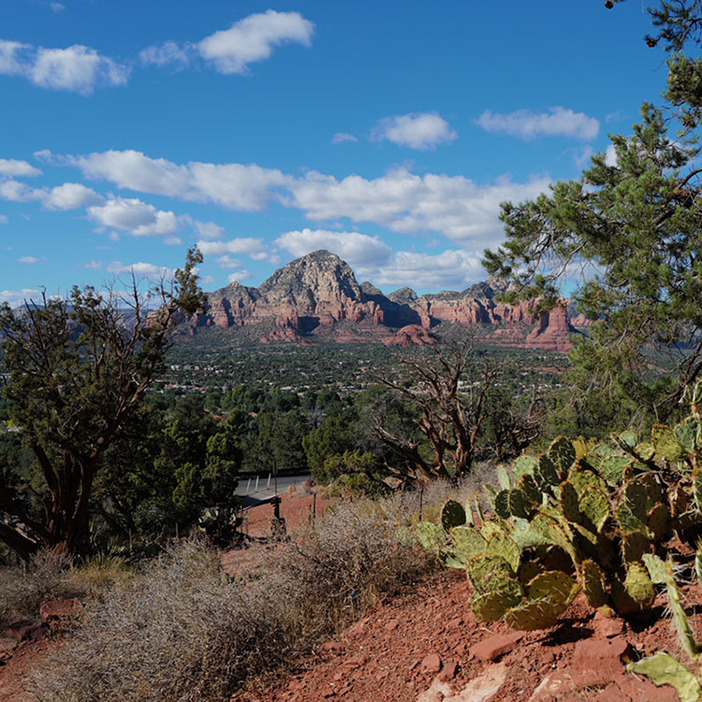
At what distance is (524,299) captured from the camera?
7.64 metres

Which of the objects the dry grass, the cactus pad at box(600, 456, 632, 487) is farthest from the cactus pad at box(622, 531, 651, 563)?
the dry grass

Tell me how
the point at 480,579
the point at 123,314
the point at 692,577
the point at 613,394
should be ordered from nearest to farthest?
the point at 692,577, the point at 480,579, the point at 613,394, the point at 123,314

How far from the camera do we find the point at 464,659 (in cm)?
311

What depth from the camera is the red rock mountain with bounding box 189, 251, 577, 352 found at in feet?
417

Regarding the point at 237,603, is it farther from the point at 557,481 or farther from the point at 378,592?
the point at 557,481

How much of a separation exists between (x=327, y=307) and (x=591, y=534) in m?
145

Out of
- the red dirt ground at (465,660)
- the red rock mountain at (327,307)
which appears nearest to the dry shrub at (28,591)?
the red dirt ground at (465,660)

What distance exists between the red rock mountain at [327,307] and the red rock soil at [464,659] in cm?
11078

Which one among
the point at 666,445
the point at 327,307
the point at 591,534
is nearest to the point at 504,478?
the point at 666,445

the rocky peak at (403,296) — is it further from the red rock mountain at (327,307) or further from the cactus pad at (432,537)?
the cactus pad at (432,537)

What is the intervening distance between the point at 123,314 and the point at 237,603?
29.7 ft

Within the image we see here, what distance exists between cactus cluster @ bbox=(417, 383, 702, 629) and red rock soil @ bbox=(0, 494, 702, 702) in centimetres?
15

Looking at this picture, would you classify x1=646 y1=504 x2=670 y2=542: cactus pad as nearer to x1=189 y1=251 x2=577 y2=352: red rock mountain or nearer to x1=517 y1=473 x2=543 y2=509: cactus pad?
x1=517 y1=473 x2=543 y2=509: cactus pad

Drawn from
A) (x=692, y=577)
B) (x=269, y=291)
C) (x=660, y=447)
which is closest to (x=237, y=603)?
(x=692, y=577)
